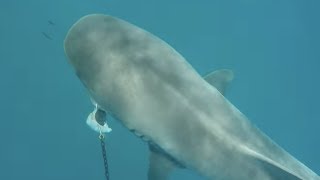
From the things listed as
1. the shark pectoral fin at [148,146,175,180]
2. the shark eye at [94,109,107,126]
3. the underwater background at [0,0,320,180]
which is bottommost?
the shark pectoral fin at [148,146,175,180]

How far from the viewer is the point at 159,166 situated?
6.09 meters

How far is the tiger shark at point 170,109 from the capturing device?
18.5 ft

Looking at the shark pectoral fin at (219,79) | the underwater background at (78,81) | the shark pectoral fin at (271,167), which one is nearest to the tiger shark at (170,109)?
the shark pectoral fin at (271,167)

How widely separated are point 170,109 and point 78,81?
32.1ft

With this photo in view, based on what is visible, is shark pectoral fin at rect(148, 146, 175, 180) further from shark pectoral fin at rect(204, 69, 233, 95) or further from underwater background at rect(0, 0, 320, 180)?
underwater background at rect(0, 0, 320, 180)

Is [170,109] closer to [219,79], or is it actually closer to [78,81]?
[219,79]

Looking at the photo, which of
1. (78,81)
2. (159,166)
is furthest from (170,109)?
(78,81)

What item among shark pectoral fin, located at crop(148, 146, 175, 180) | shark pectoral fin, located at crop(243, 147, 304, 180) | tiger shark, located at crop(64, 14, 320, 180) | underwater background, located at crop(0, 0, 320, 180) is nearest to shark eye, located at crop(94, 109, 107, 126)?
tiger shark, located at crop(64, 14, 320, 180)

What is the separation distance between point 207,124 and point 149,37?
1.22 metres

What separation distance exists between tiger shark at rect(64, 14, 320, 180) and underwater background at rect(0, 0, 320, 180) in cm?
910

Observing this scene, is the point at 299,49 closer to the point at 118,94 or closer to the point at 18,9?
the point at 18,9

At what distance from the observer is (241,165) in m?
5.66

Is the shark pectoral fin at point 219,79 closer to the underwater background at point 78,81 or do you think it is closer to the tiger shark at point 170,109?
the tiger shark at point 170,109

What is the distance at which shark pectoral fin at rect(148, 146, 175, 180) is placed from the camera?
6.00 metres
